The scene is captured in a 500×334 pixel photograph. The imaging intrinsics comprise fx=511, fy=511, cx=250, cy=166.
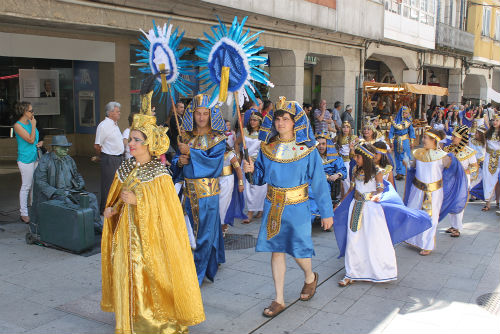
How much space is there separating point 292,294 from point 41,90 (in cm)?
981

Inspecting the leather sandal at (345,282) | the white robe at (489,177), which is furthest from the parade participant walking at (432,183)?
the white robe at (489,177)

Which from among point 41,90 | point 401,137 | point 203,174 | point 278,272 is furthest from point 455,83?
point 278,272

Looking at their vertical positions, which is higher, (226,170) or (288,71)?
(288,71)

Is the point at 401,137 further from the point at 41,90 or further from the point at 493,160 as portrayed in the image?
the point at 41,90

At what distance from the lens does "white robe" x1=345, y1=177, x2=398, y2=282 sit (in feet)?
17.9

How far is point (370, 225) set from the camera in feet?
18.1

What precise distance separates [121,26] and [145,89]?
16.6 ft

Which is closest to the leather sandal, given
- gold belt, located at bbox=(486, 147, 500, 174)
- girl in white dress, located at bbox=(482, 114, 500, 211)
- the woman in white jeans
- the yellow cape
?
the yellow cape

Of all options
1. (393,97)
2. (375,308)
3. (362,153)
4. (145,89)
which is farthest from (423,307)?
(393,97)

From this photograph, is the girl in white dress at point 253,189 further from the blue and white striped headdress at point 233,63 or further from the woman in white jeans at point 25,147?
the blue and white striped headdress at point 233,63

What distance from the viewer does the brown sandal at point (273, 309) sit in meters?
4.54

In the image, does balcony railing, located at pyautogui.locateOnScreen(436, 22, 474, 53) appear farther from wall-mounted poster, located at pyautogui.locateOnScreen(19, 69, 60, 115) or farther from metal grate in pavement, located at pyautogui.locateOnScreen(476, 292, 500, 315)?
metal grate in pavement, located at pyautogui.locateOnScreen(476, 292, 500, 315)

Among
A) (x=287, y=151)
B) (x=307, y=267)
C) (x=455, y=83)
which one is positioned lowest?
(x=307, y=267)

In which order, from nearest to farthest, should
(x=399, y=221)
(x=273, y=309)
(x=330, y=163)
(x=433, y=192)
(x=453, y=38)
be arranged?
(x=273, y=309) → (x=399, y=221) → (x=433, y=192) → (x=330, y=163) → (x=453, y=38)
